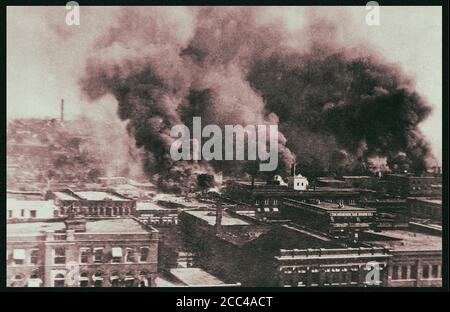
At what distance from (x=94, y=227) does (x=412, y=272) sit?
6.06 m

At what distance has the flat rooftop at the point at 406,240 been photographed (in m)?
10.4

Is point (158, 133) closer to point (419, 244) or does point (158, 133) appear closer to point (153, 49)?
point (153, 49)

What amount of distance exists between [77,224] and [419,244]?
6442 millimetres

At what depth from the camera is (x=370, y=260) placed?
34.0 ft

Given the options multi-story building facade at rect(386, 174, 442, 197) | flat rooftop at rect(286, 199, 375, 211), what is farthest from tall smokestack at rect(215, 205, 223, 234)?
multi-story building facade at rect(386, 174, 442, 197)

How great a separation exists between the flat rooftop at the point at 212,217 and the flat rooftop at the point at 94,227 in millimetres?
995

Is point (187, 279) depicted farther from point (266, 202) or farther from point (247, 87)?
point (247, 87)

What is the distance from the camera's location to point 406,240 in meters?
10.5

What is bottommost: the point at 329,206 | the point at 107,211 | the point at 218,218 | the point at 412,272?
the point at 412,272

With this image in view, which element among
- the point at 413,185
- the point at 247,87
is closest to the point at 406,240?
the point at 413,185

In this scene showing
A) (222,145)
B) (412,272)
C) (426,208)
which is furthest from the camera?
(426,208)

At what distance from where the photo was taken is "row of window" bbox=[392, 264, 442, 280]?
1038 cm

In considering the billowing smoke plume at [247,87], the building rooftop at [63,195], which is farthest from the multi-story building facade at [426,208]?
the building rooftop at [63,195]

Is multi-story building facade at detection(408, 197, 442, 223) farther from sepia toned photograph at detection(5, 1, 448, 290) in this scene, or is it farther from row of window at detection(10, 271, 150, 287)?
row of window at detection(10, 271, 150, 287)
